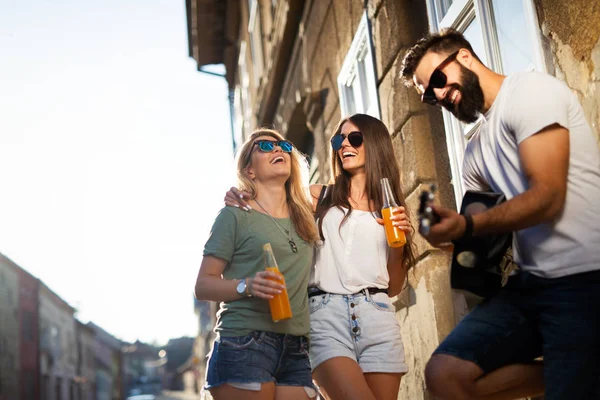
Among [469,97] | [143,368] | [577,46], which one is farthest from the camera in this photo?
[143,368]

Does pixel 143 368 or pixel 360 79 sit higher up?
pixel 360 79

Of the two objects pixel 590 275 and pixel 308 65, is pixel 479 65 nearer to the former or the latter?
pixel 590 275

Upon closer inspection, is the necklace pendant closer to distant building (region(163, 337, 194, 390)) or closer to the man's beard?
the man's beard

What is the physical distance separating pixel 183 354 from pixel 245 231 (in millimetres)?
87783

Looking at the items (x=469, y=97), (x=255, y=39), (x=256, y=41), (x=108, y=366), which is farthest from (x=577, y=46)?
(x=108, y=366)

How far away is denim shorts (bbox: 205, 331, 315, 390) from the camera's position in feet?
9.83

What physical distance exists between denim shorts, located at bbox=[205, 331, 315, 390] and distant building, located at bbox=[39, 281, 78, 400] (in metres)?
33.2

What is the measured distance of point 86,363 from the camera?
46.7 metres

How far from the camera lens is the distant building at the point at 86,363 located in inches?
1725

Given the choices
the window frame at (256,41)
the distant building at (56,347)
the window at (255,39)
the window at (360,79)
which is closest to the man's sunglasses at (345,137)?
the window at (360,79)

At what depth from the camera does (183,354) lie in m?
88.1

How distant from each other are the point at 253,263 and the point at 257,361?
1.40 feet

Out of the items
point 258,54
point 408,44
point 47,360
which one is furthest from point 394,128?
point 47,360

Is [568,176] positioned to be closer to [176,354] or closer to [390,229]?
[390,229]
